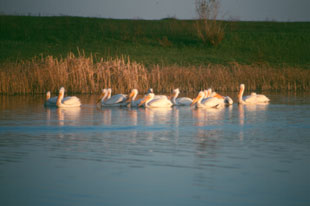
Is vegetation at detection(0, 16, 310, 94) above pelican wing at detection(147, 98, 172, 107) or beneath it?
above

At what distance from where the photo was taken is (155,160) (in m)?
7.87

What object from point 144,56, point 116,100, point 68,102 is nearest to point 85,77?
point 116,100

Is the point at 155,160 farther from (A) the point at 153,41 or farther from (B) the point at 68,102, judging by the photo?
(A) the point at 153,41

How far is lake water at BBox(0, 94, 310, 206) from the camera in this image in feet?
19.8

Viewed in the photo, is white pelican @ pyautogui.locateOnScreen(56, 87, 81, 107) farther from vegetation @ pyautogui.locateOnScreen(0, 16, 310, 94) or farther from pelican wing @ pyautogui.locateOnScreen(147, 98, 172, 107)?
vegetation @ pyautogui.locateOnScreen(0, 16, 310, 94)

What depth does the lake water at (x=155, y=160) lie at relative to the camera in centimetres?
604

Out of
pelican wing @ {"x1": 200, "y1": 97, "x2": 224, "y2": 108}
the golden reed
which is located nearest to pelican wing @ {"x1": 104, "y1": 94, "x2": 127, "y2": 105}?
pelican wing @ {"x1": 200, "y1": 97, "x2": 224, "y2": 108}

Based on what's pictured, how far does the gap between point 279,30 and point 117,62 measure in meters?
39.9

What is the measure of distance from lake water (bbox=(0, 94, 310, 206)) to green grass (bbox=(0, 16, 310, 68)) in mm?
27567

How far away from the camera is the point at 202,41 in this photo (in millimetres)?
52281

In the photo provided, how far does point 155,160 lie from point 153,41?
44197mm

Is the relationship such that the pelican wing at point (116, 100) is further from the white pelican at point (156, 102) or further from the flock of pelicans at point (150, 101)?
the white pelican at point (156, 102)

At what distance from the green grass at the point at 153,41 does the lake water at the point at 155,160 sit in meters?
27.6

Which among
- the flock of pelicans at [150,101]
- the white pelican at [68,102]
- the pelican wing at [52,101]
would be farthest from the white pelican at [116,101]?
the pelican wing at [52,101]
